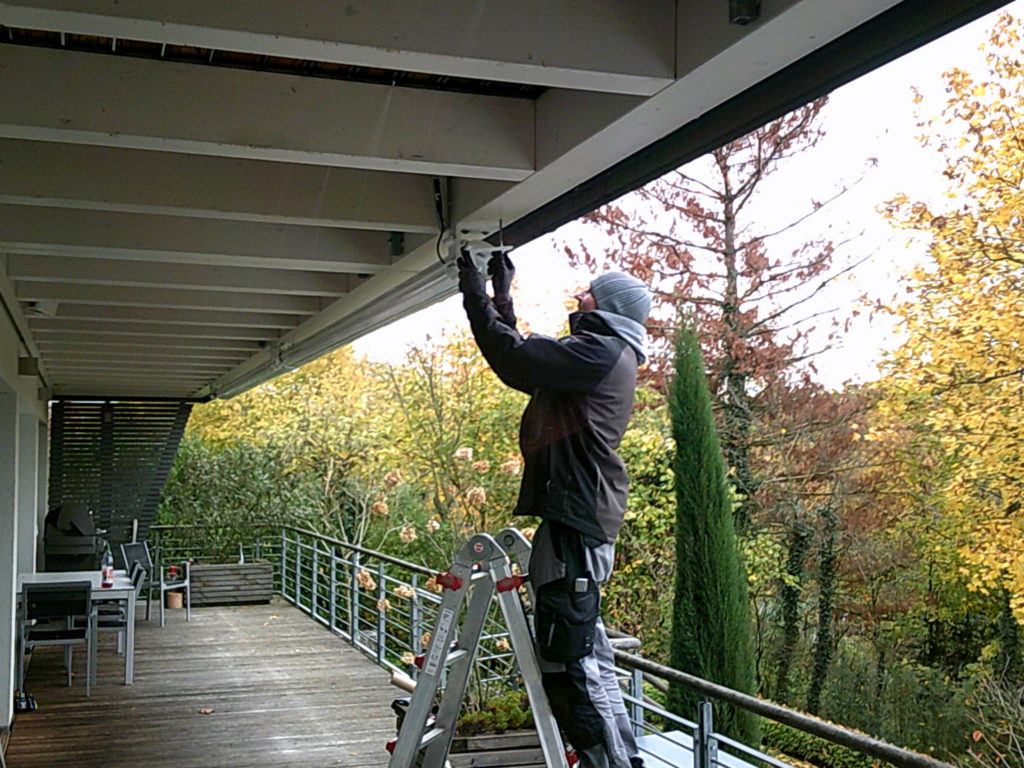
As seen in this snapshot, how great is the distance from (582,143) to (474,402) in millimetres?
9491

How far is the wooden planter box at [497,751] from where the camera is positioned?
3957 mm

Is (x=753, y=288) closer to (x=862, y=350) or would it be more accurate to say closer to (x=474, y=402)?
(x=862, y=350)

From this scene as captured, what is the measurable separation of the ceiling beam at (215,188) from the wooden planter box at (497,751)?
73.5 inches

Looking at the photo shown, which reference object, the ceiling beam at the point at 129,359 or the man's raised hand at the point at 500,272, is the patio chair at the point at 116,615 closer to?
the ceiling beam at the point at 129,359

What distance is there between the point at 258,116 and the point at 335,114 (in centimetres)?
18

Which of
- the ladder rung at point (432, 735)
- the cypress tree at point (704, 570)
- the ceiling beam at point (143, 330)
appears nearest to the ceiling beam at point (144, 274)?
the ceiling beam at point (143, 330)

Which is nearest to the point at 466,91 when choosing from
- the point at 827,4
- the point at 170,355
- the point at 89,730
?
the point at 827,4

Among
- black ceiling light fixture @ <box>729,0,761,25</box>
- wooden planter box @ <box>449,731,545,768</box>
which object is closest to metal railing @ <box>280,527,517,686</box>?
wooden planter box @ <box>449,731,545,768</box>

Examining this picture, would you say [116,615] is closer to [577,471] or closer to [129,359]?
[129,359]

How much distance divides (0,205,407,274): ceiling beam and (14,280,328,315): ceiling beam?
120 centimetres

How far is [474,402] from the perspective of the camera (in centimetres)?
1192

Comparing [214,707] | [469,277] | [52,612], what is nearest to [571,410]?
[469,277]

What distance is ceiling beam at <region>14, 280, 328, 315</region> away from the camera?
5.09 meters

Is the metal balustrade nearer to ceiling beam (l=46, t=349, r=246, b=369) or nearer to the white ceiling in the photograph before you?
the white ceiling
